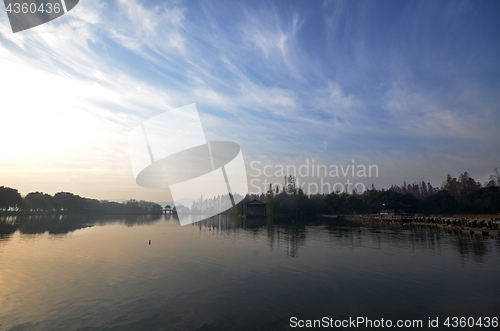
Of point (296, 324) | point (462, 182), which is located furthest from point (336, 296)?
point (462, 182)

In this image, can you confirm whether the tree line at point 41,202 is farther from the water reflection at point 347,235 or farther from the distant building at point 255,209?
the distant building at point 255,209

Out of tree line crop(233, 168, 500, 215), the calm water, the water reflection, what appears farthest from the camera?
tree line crop(233, 168, 500, 215)

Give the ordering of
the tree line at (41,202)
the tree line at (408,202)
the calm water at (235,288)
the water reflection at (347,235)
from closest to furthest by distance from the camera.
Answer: the calm water at (235,288) → the water reflection at (347,235) → the tree line at (408,202) → the tree line at (41,202)

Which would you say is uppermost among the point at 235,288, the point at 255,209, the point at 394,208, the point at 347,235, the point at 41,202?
the point at 41,202

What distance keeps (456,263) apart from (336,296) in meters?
15.9

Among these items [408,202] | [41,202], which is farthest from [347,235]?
[41,202]

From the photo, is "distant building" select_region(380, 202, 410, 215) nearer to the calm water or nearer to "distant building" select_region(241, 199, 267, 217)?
"distant building" select_region(241, 199, 267, 217)

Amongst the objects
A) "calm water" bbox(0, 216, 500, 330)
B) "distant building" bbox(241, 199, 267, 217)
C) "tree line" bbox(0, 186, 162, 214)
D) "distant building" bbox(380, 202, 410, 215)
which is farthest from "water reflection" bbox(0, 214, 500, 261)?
→ "tree line" bbox(0, 186, 162, 214)

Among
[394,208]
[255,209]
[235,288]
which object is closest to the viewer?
[235,288]

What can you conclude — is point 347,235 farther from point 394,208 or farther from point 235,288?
point 394,208

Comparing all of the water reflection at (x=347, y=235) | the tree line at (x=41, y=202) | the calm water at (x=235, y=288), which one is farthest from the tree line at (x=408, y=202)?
the tree line at (x=41, y=202)

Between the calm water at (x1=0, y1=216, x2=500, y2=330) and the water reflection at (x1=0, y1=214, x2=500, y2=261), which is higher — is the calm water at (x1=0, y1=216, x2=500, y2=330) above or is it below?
above

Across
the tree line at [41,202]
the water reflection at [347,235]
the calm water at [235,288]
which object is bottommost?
the water reflection at [347,235]

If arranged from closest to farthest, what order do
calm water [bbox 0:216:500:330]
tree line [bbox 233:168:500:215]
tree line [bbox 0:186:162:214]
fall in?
1. calm water [bbox 0:216:500:330]
2. tree line [bbox 233:168:500:215]
3. tree line [bbox 0:186:162:214]
